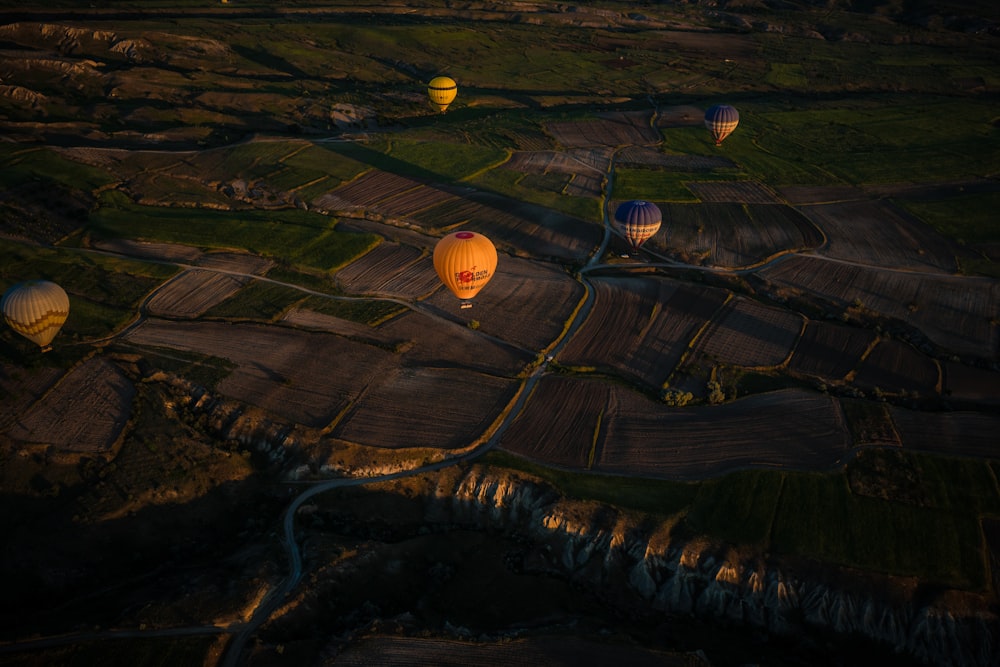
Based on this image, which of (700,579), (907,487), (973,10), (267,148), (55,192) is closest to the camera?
(700,579)

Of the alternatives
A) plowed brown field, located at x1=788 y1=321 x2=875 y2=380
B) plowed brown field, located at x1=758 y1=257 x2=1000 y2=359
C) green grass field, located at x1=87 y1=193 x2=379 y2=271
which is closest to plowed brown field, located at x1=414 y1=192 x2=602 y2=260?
green grass field, located at x1=87 y1=193 x2=379 y2=271

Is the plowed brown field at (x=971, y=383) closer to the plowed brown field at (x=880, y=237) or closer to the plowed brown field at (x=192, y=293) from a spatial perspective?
the plowed brown field at (x=880, y=237)

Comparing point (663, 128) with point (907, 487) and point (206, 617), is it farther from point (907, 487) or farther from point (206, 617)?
point (206, 617)

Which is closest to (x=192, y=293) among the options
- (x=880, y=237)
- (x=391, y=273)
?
(x=391, y=273)

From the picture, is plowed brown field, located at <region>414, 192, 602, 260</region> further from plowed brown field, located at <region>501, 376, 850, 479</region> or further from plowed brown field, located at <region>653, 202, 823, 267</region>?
plowed brown field, located at <region>501, 376, 850, 479</region>

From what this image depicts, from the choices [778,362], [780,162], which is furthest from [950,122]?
[778,362]

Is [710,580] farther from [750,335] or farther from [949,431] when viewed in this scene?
[750,335]
